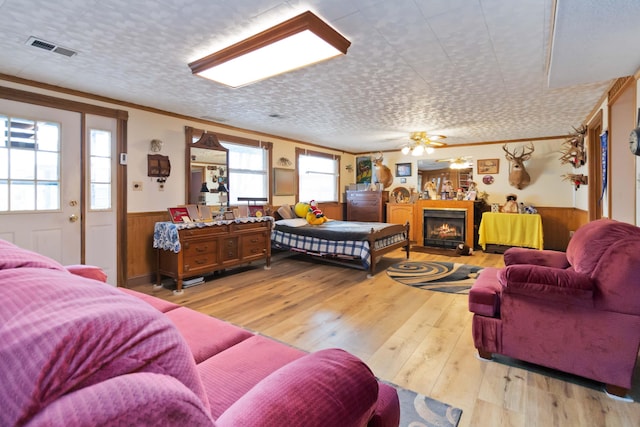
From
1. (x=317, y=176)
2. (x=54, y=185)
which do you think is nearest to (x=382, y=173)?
(x=317, y=176)

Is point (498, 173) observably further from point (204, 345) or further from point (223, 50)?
point (204, 345)

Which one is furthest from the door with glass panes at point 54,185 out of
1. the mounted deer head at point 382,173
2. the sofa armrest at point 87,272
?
the mounted deer head at point 382,173

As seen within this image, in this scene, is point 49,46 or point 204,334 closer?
point 204,334

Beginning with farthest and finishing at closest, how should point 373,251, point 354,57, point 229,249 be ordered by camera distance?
point 373,251, point 229,249, point 354,57

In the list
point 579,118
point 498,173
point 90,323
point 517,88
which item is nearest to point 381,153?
point 498,173

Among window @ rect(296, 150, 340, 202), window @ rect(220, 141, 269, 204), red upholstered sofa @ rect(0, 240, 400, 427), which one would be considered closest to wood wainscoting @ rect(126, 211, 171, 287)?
window @ rect(220, 141, 269, 204)

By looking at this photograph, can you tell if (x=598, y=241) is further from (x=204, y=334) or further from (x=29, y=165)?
(x=29, y=165)

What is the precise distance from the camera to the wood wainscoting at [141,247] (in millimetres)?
3898

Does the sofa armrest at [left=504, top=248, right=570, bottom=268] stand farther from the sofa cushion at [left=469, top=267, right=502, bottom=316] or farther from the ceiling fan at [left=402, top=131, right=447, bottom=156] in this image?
the ceiling fan at [left=402, top=131, right=447, bottom=156]

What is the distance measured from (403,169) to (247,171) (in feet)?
12.4

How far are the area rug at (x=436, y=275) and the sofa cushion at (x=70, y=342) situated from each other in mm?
3693

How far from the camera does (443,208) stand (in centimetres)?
638

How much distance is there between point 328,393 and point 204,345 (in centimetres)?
82

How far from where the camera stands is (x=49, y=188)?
328cm
